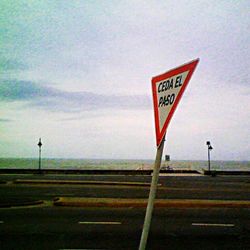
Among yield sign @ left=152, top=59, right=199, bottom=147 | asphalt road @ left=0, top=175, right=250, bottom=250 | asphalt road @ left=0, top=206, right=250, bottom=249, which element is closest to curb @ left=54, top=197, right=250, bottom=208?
asphalt road @ left=0, top=175, right=250, bottom=250

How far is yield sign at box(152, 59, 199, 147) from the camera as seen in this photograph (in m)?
3.25

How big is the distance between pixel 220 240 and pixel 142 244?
596cm

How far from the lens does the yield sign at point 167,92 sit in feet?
10.7

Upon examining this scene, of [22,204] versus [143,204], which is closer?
[143,204]

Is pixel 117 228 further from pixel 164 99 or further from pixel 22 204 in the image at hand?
pixel 164 99

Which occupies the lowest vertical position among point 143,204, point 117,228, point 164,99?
point 117,228

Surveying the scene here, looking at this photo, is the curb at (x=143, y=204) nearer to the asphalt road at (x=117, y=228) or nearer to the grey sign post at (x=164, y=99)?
the asphalt road at (x=117, y=228)

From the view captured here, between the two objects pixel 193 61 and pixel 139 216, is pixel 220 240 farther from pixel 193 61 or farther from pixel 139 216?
pixel 193 61

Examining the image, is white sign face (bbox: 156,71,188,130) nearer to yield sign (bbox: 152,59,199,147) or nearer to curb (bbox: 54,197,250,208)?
yield sign (bbox: 152,59,199,147)

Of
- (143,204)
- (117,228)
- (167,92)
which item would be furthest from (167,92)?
(143,204)

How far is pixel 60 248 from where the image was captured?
804 cm

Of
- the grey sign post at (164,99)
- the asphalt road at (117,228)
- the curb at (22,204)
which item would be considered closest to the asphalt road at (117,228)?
the asphalt road at (117,228)

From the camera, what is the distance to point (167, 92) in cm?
353

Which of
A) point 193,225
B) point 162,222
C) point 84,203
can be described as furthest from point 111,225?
point 84,203
